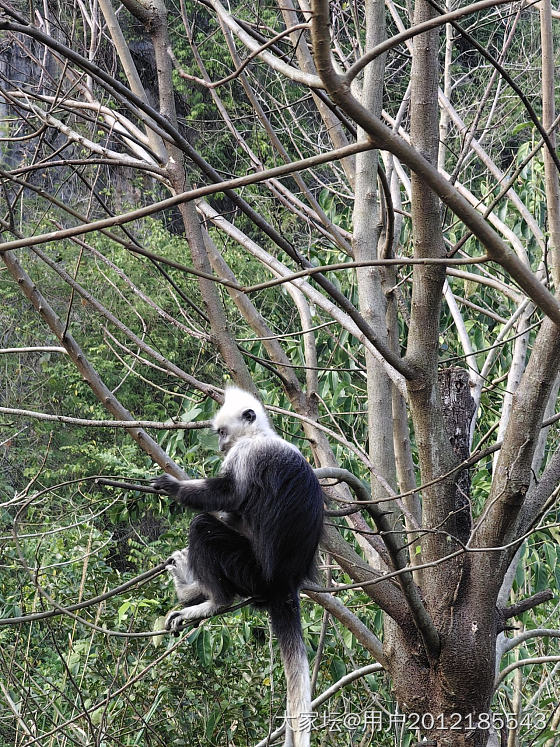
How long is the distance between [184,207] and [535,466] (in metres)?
1.27

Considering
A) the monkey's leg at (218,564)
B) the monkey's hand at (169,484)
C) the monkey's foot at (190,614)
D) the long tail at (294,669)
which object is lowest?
the long tail at (294,669)

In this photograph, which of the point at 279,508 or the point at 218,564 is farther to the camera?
the point at 218,564

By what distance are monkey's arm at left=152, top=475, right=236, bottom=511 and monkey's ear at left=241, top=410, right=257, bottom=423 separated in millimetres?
252

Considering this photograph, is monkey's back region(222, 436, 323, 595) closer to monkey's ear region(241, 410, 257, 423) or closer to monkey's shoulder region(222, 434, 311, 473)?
monkey's shoulder region(222, 434, 311, 473)

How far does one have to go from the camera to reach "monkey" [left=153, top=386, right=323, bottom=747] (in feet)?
7.59

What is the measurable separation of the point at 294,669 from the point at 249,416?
781 mm

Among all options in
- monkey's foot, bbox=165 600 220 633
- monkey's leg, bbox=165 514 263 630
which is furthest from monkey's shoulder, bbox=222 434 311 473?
monkey's foot, bbox=165 600 220 633

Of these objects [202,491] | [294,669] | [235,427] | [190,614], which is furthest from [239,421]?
[294,669]

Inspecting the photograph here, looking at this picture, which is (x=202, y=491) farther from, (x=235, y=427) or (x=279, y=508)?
→ (x=235, y=427)

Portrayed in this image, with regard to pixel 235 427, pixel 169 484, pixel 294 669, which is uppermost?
pixel 235 427

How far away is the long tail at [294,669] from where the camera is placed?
7.09 feet

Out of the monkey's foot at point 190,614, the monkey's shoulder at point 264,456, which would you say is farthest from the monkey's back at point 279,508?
the monkey's foot at point 190,614

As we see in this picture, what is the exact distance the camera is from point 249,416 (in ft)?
8.53

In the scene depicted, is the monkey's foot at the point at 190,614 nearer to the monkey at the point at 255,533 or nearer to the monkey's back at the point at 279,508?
the monkey at the point at 255,533
